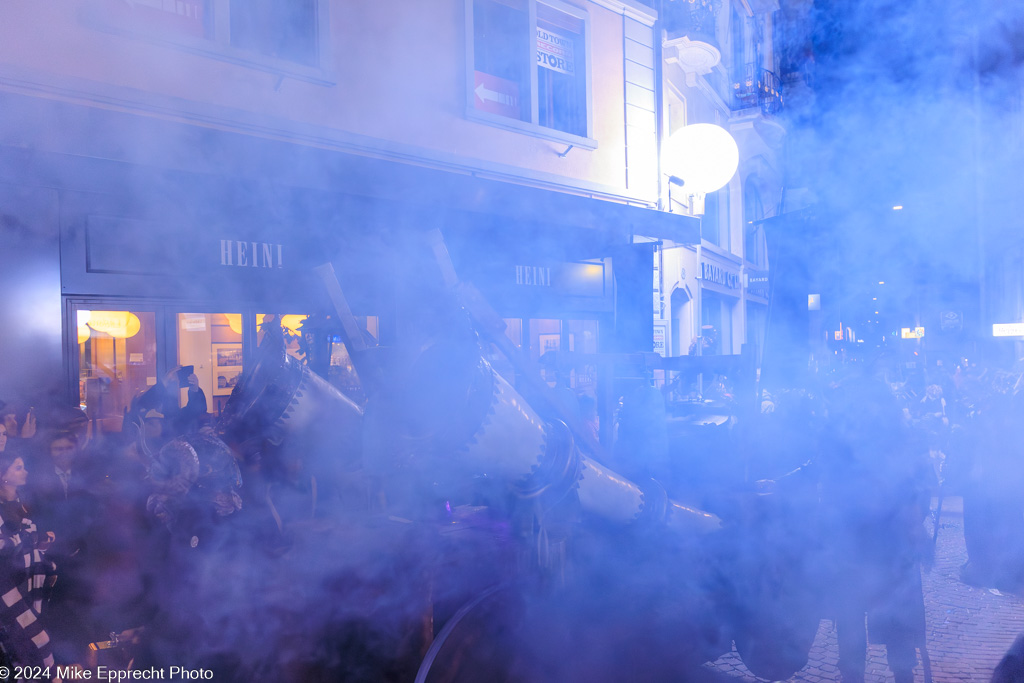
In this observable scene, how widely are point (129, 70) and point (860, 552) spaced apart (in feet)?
15.0

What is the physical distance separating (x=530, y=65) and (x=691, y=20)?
4.52 m

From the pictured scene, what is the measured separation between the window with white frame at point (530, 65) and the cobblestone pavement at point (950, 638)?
4675 mm

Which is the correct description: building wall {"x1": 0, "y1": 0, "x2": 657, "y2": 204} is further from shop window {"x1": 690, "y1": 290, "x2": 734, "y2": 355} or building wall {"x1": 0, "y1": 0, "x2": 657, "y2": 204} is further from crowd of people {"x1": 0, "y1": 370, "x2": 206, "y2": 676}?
shop window {"x1": 690, "y1": 290, "x2": 734, "y2": 355}

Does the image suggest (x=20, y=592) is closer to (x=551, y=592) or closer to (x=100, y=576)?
(x=100, y=576)

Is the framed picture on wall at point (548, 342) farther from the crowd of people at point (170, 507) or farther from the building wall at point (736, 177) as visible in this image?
the crowd of people at point (170, 507)

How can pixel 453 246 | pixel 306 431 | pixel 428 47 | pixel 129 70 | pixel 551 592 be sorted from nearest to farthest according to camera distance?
pixel 551 592 → pixel 306 431 → pixel 129 70 → pixel 453 246 → pixel 428 47

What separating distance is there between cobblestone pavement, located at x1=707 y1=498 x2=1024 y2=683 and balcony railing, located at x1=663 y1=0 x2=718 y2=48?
313 inches

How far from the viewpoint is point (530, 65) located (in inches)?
236

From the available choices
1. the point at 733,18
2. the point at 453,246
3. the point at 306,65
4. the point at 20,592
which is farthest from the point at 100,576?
the point at 733,18

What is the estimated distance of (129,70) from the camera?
3539mm

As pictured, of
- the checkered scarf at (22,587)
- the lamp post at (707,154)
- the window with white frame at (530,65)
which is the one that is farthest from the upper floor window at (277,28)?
the checkered scarf at (22,587)

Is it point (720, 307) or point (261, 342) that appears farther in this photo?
point (720, 307)

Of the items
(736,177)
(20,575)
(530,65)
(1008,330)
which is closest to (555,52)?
(530,65)

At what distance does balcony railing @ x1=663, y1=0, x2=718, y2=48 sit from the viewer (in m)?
8.80
